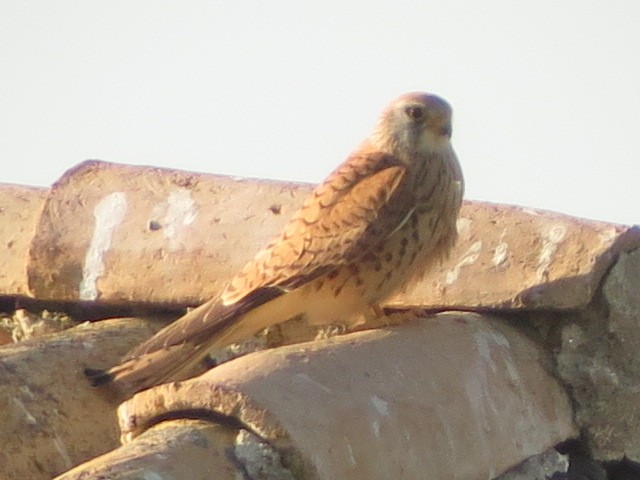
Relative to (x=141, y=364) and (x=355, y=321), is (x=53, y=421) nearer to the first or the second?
(x=141, y=364)

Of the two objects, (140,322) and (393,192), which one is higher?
(393,192)

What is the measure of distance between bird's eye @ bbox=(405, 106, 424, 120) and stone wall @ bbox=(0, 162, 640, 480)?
1.67 feet

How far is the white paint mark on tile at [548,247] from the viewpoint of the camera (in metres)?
3.96

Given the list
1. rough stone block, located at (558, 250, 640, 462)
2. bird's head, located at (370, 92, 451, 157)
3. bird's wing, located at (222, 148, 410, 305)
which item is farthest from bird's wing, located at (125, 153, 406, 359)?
rough stone block, located at (558, 250, 640, 462)

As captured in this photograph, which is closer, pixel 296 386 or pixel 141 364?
pixel 296 386

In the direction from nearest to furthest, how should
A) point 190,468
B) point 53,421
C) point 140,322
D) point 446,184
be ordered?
point 190,468 → point 53,421 → point 140,322 → point 446,184

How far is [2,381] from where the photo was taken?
3.50 meters

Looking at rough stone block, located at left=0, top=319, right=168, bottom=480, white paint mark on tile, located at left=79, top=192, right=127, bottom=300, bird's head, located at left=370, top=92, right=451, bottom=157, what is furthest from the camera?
bird's head, located at left=370, top=92, right=451, bottom=157

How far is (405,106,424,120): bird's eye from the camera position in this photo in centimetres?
489

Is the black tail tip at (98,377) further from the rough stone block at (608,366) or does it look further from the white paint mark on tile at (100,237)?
the rough stone block at (608,366)

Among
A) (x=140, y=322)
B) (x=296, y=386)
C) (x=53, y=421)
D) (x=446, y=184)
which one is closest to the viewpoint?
(x=296, y=386)

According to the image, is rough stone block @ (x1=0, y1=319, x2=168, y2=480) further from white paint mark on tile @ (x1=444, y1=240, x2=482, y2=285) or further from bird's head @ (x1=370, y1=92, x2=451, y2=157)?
bird's head @ (x1=370, y1=92, x2=451, y2=157)

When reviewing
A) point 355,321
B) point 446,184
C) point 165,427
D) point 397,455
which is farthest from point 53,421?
point 446,184

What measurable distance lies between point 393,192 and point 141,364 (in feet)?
3.45
